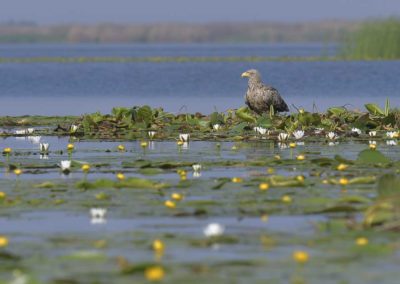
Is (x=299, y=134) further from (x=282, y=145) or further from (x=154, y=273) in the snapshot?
(x=154, y=273)

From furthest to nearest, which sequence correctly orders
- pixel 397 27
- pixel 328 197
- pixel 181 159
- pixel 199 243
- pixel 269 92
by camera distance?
pixel 397 27, pixel 269 92, pixel 181 159, pixel 328 197, pixel 199 243

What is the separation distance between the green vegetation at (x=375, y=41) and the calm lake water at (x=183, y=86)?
0.92m

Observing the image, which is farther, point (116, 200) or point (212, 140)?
point (212, 140)

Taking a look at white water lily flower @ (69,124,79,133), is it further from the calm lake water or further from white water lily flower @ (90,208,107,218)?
the calm lake water

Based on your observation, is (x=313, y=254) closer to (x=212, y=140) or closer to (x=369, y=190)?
(x=369, y=190)

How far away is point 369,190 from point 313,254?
314 cm

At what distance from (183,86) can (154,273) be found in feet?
120

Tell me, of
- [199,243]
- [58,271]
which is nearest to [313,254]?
[199,243]

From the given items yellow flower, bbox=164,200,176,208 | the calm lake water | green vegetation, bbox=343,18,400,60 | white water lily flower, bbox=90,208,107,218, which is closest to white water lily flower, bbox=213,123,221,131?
yellow flower, bbox=164,200,176,208

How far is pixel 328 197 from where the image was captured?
1119 centimetres

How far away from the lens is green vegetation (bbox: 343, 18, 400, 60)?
54125 millimetres

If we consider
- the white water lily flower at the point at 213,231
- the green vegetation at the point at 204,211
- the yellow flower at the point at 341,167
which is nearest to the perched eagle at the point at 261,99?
the green vegetation at the point at 204,211

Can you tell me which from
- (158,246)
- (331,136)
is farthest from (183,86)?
(158,246)

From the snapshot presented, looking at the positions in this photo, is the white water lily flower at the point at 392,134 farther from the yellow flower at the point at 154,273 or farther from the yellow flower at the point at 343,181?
the yellow flower at the point at 154,273
